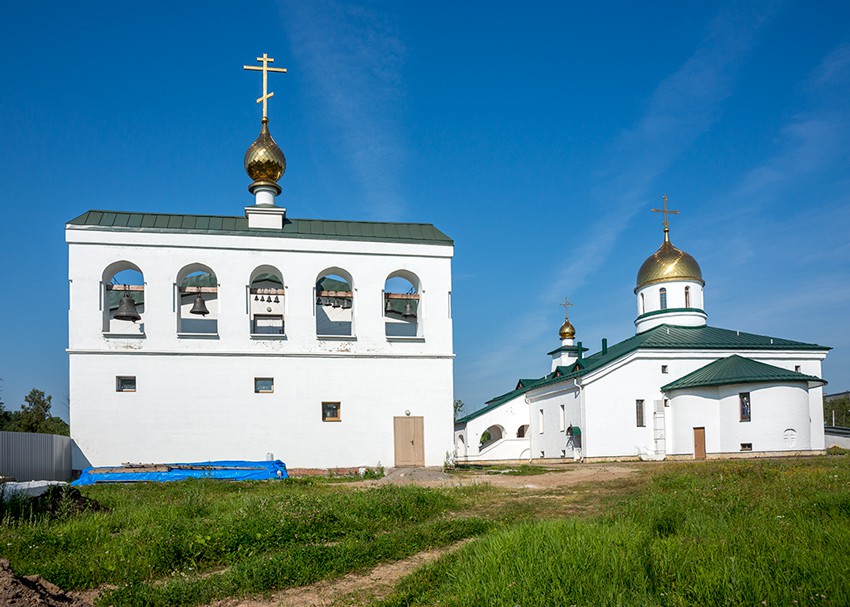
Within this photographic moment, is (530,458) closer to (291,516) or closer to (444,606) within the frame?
(291,516)

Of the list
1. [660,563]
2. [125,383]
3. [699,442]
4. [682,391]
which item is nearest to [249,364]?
[125,383]

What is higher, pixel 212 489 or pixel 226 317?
pixel 226 317

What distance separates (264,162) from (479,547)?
19.4 meters

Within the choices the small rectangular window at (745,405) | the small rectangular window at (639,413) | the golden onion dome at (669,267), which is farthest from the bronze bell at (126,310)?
the golden onion dome at (669,267)

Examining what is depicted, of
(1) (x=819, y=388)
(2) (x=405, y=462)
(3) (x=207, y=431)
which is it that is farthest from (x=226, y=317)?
(1) (x=819, y=388)

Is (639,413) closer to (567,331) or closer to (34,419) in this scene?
(567,331)

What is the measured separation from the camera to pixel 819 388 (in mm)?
31484

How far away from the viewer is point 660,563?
6059 mm

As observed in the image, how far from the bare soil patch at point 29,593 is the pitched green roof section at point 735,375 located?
27.0 meters

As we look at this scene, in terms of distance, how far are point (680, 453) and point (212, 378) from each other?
19.4 m

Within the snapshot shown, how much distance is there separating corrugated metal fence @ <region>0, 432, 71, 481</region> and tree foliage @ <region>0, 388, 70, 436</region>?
11.9 m

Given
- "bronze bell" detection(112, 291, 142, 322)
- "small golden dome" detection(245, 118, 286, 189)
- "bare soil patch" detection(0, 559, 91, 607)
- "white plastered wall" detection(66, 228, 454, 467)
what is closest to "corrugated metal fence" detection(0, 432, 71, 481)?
"white plastered wall" detection(66, 228, 454, 467)

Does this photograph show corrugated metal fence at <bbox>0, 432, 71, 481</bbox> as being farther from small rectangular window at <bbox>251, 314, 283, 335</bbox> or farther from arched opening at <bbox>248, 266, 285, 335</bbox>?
small rectangular window at <bbox>251, 314, 283, 335</bbox>

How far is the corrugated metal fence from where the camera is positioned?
16188 millimetres
